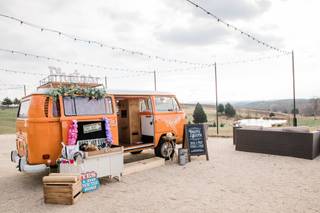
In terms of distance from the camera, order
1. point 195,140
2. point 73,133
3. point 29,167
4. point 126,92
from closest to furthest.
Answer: point 29,167, point 73,133, point 126,92, point 195,140

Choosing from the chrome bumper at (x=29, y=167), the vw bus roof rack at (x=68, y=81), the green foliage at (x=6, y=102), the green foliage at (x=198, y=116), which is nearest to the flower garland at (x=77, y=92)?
the vw bus roof rack at (x=68, y=81)

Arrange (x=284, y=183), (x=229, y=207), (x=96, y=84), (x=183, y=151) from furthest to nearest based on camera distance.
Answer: (x=183, y=151) < (x=96, y=84) < (x=284, y=183) < (x=229, y=207)

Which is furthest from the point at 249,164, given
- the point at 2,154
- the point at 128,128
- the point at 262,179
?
the point at 2,154

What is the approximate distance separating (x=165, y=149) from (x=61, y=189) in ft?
13.6

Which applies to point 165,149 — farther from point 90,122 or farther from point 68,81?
point 68,81

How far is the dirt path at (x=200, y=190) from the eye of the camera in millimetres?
4477

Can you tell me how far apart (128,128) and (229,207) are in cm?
512

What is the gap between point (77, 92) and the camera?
6.39m

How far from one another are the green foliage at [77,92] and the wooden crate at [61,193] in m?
2.11

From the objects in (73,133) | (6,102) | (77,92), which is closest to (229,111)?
(6,102)

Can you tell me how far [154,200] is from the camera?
4.82m

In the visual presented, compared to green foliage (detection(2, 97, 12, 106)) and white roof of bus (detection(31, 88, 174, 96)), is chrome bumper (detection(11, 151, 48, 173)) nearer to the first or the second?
white roof of bus (detection(31, 88, 174, 96))

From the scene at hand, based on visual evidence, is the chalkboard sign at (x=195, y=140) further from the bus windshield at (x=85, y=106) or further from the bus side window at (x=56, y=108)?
the bus side window at (x=56, y=108)

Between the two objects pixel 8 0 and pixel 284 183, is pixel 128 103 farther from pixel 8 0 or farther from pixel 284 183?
pixel 284 183
